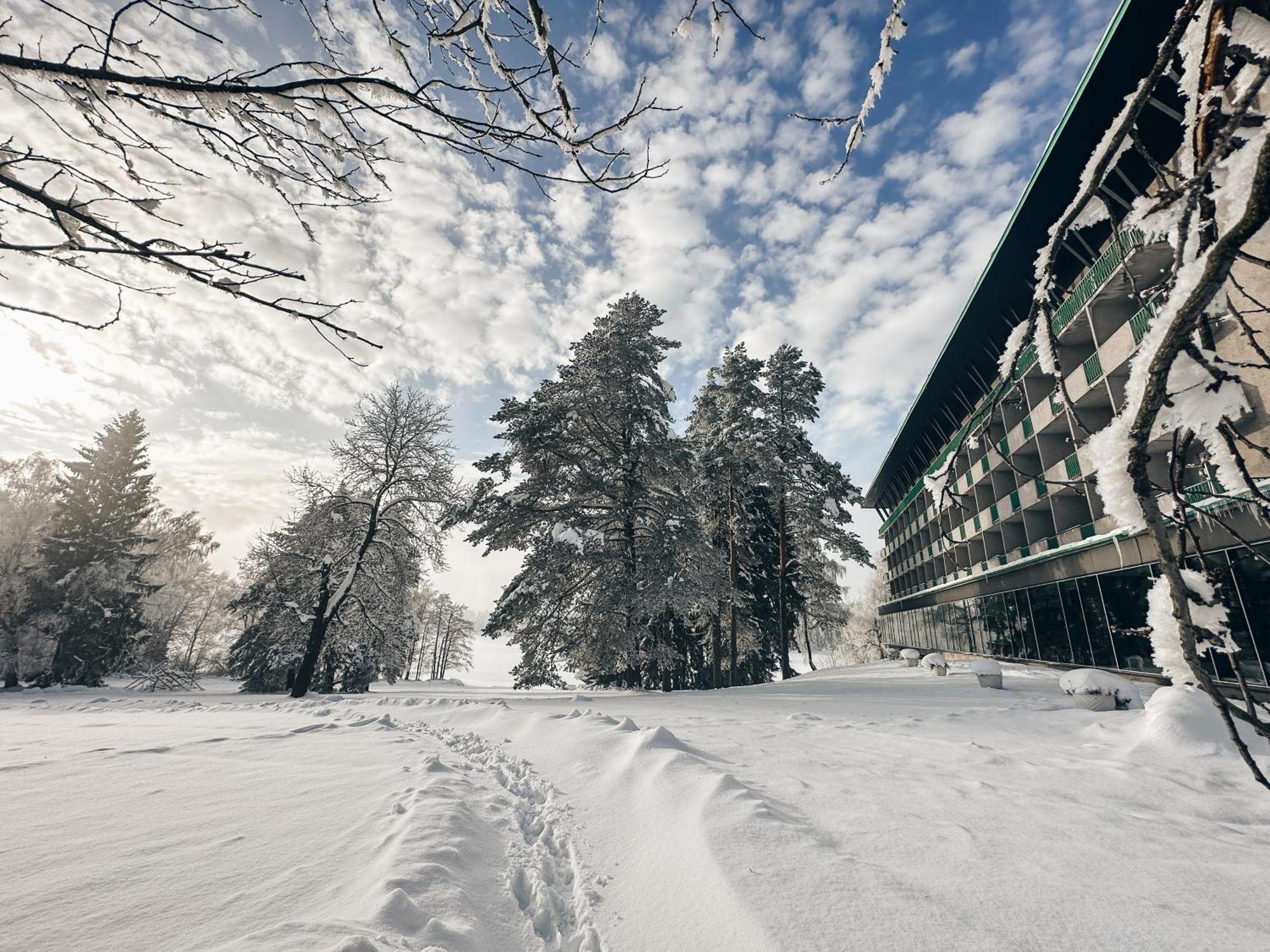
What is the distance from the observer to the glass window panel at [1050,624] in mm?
16469

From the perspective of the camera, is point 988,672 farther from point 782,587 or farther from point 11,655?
point 11,655

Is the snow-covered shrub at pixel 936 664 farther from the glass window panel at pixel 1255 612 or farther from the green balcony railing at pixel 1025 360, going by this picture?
the green balcony railing at pixel 1025 360

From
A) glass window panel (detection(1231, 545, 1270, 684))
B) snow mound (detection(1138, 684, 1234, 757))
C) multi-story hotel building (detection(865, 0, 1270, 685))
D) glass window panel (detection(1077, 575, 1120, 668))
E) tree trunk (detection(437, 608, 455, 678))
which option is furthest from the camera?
tree trunk (detection(437, 608, 455, 678))

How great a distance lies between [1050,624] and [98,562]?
112 ft

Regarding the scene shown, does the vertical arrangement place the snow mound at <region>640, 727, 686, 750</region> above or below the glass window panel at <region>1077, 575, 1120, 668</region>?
below

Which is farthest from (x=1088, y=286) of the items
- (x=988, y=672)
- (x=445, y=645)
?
(x=445, y=645)

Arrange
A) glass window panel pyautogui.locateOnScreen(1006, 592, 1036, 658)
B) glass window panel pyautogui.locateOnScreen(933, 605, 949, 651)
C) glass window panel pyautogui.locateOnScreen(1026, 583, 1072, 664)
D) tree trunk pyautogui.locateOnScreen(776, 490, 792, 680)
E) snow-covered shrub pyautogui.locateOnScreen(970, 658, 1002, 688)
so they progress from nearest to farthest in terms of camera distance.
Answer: snow-covered shrub pyautogui.locateOnScreen(970, 658, 1002, 688) → glass window panel pyautogui.locateOnScreen(1026, 583, 1072, 664) → glass window panel pyautogui.locateOnScreen(1006, 592, 1036, 658) → tree trunk pyautogui.locateOnScreen(776, 490, 792, 680) → glass window panel pyautogui.locateOnScreen(933, 605, 949, 651)

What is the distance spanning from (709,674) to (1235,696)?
1429 cm

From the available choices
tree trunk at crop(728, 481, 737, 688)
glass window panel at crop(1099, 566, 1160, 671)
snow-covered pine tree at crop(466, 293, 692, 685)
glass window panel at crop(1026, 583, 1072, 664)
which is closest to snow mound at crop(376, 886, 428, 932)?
snow-covered pine tree at crop(466, 293, 692, 685)

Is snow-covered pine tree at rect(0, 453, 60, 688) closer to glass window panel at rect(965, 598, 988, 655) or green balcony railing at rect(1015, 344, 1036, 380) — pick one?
green balcony railing at rect(1015, 344, 1036, 380)

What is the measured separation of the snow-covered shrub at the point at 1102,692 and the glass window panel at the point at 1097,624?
7.50 meters

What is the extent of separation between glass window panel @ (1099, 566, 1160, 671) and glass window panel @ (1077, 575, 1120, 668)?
6.4 inches

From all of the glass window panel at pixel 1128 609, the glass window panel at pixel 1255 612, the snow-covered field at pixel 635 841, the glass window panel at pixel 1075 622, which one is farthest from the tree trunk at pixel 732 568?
the snow-covered field at pixel 635 841

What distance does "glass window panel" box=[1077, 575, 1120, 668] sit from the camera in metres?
14.4
